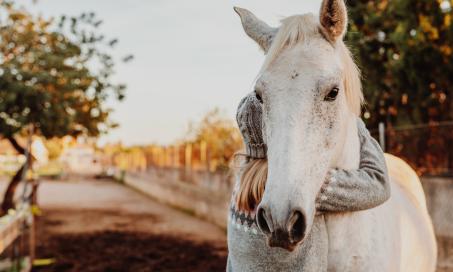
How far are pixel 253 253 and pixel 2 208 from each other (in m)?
9.76

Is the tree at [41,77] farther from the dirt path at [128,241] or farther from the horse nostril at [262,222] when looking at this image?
the horse nostril at [262,222]

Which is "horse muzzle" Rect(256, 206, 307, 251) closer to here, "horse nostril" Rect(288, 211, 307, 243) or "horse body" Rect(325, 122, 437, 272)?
"horse nostril" Rect(288, 211, 307, 243)

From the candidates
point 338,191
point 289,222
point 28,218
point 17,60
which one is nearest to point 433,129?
point 338,191

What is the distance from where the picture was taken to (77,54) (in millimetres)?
11164

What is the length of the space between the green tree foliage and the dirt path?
454cm

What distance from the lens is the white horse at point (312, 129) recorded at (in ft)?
4.94

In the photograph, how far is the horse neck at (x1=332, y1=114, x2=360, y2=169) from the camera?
186cm

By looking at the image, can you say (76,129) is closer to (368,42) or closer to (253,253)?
(368,42)

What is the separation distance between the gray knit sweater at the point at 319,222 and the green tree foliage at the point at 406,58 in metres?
5.68

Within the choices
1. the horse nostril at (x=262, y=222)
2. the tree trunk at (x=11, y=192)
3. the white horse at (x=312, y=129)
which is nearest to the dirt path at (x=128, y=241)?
the tree trunk at (x=11, y=192)

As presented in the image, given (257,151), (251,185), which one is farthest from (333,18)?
(251,185)

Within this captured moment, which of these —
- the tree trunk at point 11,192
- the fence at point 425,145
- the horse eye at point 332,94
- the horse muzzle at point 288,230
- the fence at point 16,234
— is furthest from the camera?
the tree trunk at point 11,192

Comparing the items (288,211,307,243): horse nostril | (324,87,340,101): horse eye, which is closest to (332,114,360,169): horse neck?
(324,87,340,101): horse eye

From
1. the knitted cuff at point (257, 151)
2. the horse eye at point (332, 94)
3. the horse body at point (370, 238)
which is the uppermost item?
the horse eye at point (332, 94)
